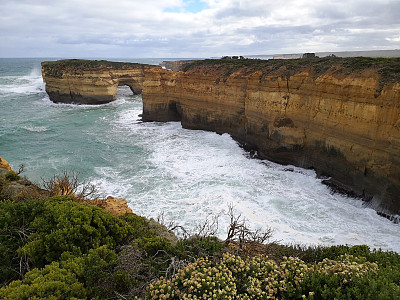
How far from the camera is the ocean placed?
37.2ft

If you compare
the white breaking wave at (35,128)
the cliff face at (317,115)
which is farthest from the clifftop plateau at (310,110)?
the white breaking wave at (35,128)

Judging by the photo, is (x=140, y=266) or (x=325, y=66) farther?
(x=325, y=66)

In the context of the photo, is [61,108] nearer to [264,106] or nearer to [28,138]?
[28,138]

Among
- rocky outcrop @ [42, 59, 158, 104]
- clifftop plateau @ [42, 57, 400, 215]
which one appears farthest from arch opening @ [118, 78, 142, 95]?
clifftop plateau @ [42, 57, 400, 215]

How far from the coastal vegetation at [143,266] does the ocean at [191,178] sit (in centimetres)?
446

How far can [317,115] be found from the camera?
15.7 m

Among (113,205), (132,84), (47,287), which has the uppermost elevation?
(132,84)

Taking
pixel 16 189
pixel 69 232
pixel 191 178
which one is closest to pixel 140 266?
pixel 69 232

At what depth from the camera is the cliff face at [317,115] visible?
41.1 feet

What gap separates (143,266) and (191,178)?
10.2 meters

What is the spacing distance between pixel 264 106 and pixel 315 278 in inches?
591

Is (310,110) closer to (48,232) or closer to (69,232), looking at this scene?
(69,232)

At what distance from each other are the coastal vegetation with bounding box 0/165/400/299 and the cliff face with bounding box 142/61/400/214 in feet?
25.6

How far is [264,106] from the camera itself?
18688mm
